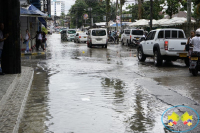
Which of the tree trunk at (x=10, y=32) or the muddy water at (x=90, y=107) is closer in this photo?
the muddy water at (x=90, y=107)

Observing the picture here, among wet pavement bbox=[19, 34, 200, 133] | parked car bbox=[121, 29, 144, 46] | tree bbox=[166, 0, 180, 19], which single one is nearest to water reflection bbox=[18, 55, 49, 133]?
wet pavement bbox=[19, 34, 200, 133]

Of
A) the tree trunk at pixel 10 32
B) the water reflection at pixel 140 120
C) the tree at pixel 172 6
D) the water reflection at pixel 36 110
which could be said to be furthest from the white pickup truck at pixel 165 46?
the tree at pixel 172 6

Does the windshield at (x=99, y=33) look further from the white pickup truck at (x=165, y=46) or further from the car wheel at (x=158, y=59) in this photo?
the car wheel at (x=158, y=59)

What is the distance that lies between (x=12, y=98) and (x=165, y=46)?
9.75m

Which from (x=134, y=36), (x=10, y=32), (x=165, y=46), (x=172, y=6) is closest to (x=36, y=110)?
(x=10, y=32)

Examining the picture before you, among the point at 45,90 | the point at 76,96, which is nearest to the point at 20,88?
the point at 45,90

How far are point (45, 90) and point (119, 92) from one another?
2077 mm

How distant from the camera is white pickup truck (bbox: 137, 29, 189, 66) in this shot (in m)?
16.8

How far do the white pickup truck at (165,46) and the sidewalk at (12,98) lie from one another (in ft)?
21.7

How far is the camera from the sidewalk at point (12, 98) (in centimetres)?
626

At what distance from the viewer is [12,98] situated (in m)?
8.66

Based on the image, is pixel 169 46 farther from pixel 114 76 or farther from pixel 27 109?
pixel 27 109

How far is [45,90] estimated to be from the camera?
10.4 m

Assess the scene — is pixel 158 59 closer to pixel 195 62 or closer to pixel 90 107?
pixel 195 62
